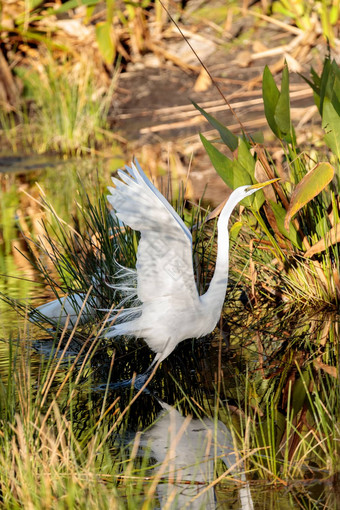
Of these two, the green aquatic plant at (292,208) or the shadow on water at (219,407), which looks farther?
the green aquatic plant at (292,208)

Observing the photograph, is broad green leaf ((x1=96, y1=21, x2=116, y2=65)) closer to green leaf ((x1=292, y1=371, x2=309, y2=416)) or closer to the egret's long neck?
the egret's long neck

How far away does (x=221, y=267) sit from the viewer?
102 inches

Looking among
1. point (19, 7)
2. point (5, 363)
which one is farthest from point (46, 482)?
point (19, 7)

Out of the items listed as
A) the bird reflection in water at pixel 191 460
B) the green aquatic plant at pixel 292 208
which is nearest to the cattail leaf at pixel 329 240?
the green aquatic plant at pixel 292 208

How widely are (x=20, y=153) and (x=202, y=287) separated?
18.6 feet

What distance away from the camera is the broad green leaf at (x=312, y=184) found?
2748 mm

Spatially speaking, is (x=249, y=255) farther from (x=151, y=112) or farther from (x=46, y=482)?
(x=151, y=112)

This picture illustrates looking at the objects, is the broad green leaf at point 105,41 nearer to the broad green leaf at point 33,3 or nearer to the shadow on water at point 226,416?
the broad green leaf at point 33,3

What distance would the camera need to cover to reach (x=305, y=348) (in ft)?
Answer: 9.64

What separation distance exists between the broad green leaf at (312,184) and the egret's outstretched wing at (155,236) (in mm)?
579

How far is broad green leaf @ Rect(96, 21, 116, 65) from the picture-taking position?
9.32 meters

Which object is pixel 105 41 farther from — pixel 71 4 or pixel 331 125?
pixel 331 125

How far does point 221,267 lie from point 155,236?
277mm

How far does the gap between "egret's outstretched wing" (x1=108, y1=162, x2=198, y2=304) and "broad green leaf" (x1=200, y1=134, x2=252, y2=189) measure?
536 millimetres
